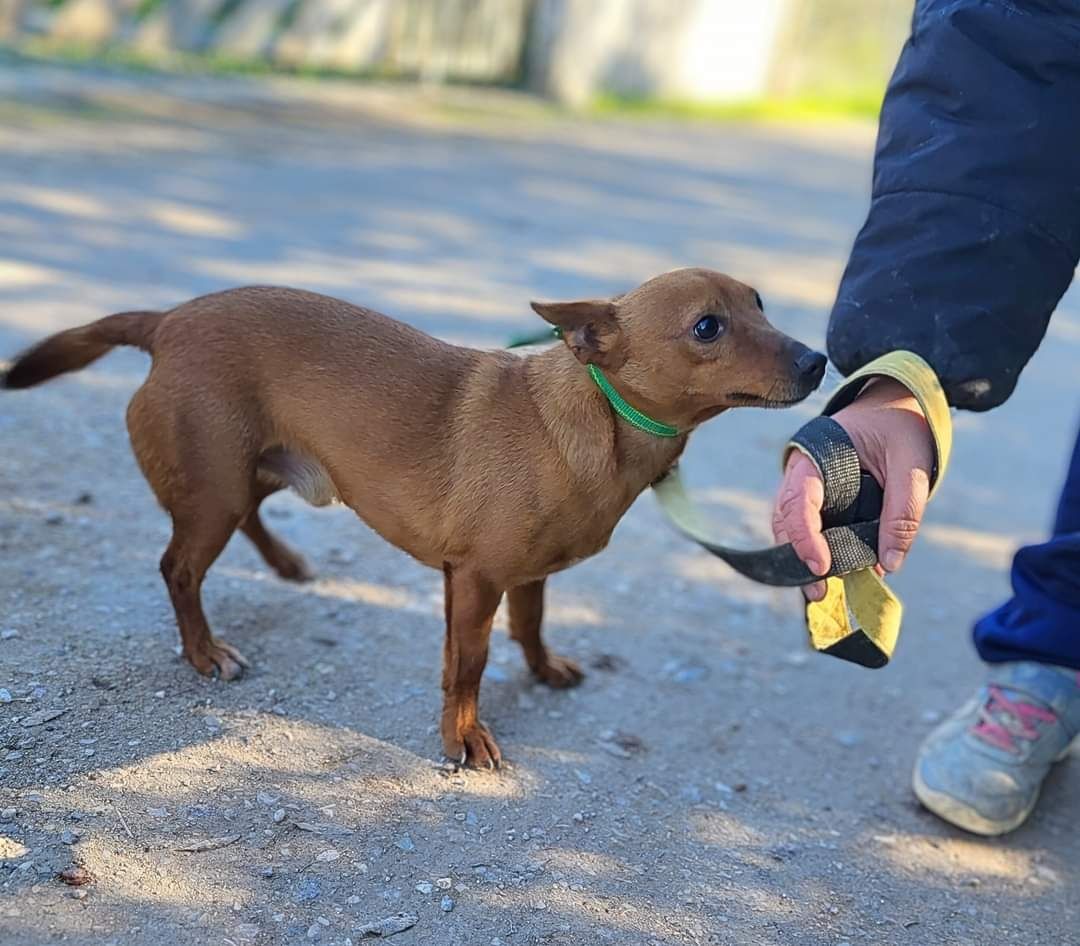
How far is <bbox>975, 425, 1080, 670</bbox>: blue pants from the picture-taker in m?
2.74

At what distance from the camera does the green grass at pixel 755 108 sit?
48.1ft

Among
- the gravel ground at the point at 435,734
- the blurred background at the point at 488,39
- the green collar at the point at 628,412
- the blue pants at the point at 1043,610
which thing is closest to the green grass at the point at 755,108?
the blurred background at the point at 488,39

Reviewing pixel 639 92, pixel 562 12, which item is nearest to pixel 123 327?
pixel 562 12

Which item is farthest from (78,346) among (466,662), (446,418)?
(466,662)

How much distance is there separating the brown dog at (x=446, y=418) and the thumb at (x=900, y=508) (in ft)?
1.02

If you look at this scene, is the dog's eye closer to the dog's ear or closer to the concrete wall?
the dog's ear

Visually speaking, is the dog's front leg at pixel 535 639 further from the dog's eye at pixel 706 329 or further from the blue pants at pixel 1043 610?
the blue pants at pixel 1043 610

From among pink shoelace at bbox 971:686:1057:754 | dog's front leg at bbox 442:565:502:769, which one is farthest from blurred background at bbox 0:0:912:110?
pink shoelace at bbox 971:686:1057:754

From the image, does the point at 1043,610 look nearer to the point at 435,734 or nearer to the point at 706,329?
the point at 706,329

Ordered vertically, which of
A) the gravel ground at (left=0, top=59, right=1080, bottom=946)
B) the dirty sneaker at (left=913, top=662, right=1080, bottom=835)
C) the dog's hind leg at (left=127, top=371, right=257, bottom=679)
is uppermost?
the dog's hind leg at (left=127, top=371, right=257, bottom=679)

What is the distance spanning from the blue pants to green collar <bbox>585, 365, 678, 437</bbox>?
92 centimetres

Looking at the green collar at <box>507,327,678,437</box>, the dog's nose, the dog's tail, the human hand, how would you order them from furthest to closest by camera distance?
the dog's tail → the green collar at <box>507,327,678,437</box> → the dog's nose → the human hand

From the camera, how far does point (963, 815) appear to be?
115 inches

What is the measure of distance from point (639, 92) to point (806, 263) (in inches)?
300
